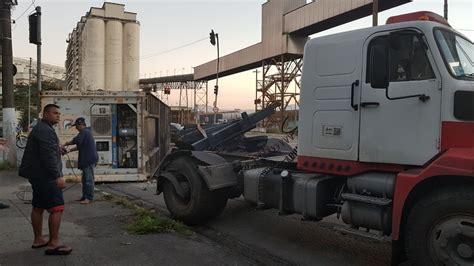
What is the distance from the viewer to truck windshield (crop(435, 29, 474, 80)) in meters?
4.57

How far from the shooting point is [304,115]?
5.84m

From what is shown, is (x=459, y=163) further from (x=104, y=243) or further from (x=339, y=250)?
(x=104, y=243)

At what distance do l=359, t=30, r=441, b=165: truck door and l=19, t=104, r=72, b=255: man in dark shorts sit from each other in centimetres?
359

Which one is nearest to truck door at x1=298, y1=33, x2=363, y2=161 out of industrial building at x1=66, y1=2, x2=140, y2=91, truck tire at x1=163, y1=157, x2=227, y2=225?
truck tire at x1=163, y1=157, x2=227, y2=225

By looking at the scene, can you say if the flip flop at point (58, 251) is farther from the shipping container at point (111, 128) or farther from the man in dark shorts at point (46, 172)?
the shipping container at point (111, 128)

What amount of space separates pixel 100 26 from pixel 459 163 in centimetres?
Answer: 5216

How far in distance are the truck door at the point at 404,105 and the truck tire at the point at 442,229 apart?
0.51m

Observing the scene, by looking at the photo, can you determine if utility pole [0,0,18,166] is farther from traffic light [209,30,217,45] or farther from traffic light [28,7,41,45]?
traffic light [209,30,217,45]

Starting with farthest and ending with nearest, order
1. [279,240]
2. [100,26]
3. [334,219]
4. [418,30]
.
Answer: [100,26], [334,219], [279,240], [418,30]

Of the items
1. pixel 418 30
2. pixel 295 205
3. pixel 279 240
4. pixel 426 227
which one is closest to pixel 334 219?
pixel 279 240

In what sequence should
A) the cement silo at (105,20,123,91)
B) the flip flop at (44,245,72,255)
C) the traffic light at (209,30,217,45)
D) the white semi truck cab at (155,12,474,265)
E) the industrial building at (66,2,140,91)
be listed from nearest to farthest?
1. the white semi truck cab at (155,12,474,265)
2. the flip flop at (44,245,72,255)
3. the traffic light at (209,30,217,45)
4. the industrial building at (66,2,140,91)
5. the cement silo at (105,20,123,91)

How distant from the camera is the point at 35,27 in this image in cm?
1420

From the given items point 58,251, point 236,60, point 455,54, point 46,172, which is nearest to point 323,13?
point 236,60

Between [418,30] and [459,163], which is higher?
[418,30]
